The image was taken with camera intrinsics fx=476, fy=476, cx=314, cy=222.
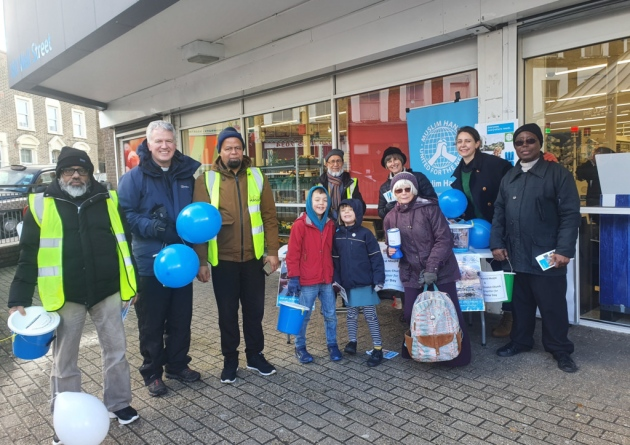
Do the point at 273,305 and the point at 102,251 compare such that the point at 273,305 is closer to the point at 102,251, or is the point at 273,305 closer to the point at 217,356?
the point at 217,356

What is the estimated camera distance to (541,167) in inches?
156

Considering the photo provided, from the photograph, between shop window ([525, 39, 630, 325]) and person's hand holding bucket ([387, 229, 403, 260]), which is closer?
person's hand holding bucket ([387, 229, 403, 260])

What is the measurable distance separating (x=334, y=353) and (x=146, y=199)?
208 cm

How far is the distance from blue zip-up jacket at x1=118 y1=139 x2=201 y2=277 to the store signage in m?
5.27

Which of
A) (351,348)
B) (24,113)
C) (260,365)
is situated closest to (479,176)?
(351,348)

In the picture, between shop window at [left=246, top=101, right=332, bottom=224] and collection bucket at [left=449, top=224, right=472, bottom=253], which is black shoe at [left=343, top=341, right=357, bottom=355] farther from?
shop window at [left=246, top=101, right=332, bottom=224]

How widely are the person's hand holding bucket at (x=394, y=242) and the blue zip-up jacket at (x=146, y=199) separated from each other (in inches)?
67.3

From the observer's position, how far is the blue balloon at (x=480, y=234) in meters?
4.44

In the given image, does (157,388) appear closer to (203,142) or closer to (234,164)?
(234,164)

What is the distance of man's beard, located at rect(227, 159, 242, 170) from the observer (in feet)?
12.5

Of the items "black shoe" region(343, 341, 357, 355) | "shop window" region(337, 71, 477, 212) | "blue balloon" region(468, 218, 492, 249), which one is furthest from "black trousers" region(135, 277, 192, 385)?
"shop window" region(337, 71, 477, 212)

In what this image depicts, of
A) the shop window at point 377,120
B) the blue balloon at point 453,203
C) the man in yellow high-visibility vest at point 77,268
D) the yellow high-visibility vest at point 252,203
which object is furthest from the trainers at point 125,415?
the shop window at point 377,120

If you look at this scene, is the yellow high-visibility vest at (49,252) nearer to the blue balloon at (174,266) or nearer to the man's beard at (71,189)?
the man's beard at (71,189)

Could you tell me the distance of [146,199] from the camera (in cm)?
364
